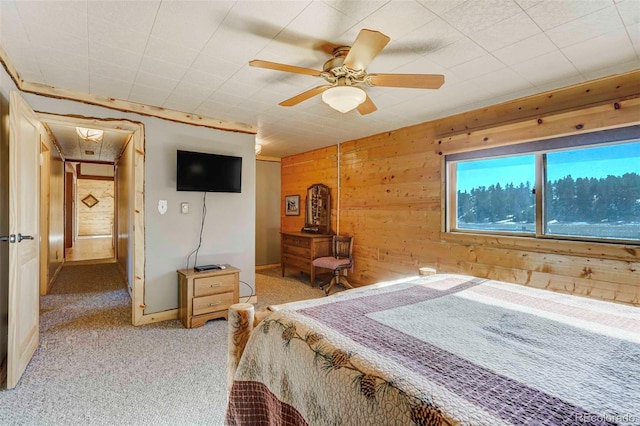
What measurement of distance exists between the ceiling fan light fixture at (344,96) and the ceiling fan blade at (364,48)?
0.52ft

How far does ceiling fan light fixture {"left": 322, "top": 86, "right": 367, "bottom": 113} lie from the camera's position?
80.2 inches

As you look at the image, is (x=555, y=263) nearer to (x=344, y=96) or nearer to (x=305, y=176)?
(x=344, y=96)

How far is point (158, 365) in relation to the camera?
7.82ft

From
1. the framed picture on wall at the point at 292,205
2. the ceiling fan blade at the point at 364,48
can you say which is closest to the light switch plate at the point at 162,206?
the ceiling fan blade at the point at 364,48

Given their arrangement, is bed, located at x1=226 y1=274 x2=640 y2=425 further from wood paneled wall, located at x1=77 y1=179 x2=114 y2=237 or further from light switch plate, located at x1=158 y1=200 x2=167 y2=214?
wood paneled wall, located at x1=77 y1=179 x2=114 y2=237

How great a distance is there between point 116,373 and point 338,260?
2976 millimetres

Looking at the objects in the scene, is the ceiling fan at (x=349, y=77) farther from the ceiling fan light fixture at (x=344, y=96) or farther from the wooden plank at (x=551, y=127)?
the wooden plank at (x=551, y=127)

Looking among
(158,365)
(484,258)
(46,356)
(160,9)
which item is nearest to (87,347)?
(46,356)

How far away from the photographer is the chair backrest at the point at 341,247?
15.6 ft

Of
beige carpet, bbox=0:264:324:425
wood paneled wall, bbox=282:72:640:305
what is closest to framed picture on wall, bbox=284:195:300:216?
wood paneled wall, bbox=282:72:640:305

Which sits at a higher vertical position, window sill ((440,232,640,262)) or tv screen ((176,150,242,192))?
tv screen ((176,150,242,192))

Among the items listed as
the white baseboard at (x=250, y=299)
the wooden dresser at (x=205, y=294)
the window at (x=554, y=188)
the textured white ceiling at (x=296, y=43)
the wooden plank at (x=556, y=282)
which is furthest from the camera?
the white baseboard at (x=250, y=299)

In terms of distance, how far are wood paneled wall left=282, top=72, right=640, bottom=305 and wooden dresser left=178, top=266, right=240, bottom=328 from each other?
6.64 feet

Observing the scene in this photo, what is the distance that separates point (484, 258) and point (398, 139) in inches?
72.5
